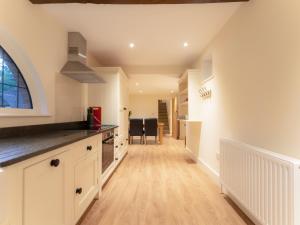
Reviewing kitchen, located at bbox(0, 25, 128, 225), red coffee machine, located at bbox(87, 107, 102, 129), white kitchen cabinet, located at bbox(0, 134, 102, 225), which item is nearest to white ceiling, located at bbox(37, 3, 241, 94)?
kitchen, located at bbox(0, 25, 128, 225)

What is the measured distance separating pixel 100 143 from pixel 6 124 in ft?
3.55

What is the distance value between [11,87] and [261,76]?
2.52 m

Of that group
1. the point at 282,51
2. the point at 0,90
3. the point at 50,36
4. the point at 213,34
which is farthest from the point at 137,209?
the point at 213,34

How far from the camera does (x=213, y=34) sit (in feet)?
11.2

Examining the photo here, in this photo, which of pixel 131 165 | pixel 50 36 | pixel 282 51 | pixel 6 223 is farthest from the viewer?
pixel 131 165

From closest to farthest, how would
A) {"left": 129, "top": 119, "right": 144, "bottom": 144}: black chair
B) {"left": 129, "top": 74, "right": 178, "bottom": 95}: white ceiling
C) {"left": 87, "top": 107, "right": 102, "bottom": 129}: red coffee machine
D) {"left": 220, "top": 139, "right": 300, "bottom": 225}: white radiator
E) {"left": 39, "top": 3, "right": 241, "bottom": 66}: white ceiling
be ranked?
{"left": 220, "top": 139, "right": 300, "bottom": 225}: white radiator < {"left": 39, "top": 3, "right": 241, "bottom": 66}: white ceiling < {"left": 87, "top": 107, "right": 102, "bottom": 129}: red coffee machine < {"left": 129, "top": 74, "right": 178, "bottom": 95}: white ceiling < {"left": 129, "top": 119, "right": 144, "bottom": 144}: black chair

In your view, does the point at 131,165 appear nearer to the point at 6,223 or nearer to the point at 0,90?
the point at 0,90

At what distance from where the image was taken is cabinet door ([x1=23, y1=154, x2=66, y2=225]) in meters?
1.14

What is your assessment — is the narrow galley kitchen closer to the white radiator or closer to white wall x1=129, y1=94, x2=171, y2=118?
the white radiator

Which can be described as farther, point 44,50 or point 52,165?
point 44,50

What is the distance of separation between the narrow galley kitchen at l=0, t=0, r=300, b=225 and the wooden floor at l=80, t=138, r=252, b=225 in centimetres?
2

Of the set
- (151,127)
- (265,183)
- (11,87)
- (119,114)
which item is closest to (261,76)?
(265,183)

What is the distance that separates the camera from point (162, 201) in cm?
257

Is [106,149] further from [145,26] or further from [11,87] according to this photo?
[145,26]
